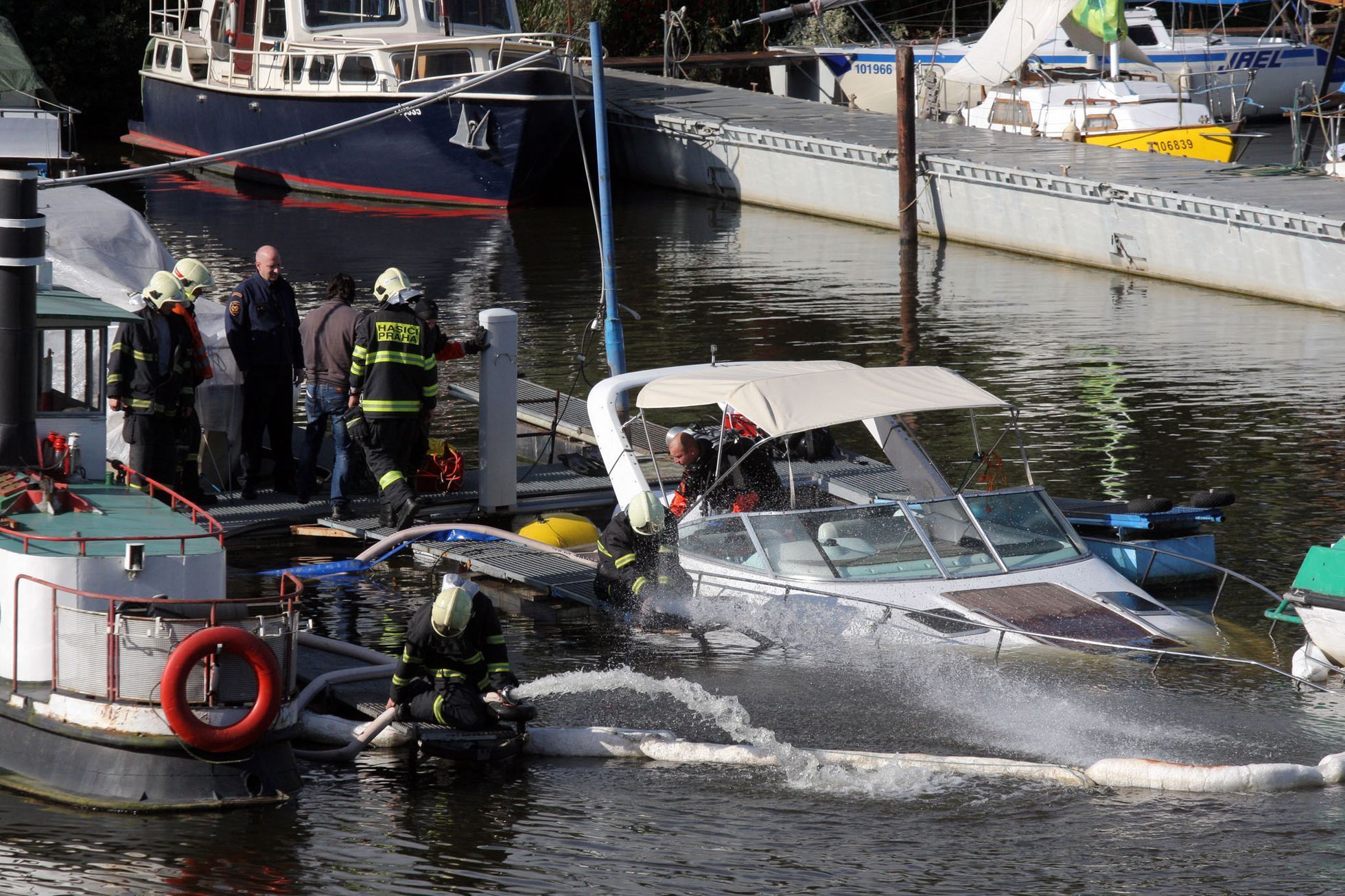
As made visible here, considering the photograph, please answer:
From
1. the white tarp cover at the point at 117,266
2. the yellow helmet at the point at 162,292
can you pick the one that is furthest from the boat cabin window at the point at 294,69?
the yellow helmet at the point at 162,292

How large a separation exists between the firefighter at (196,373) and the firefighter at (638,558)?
3464mm

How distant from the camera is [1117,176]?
86.3 feet

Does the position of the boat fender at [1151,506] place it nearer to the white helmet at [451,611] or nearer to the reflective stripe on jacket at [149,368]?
the white helmet at [451,611]

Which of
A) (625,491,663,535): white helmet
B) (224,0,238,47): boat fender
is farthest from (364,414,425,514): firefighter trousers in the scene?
(224,0,238,47): boat fender

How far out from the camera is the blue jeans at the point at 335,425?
13445 millimetres

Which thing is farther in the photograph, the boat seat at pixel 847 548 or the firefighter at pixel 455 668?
the boat seat at pixel 847 548

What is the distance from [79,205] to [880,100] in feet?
87.5

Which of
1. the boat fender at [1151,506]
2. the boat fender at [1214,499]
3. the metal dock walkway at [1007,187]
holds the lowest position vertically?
the boat fender at [1151,506]

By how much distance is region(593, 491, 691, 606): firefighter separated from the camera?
11.2 m

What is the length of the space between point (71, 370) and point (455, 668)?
11.3 ft

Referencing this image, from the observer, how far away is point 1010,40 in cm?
Result: 3123

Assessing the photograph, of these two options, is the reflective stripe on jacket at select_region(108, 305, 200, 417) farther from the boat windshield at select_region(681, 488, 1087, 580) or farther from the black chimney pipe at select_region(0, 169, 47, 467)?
the boat windshield at select_region(681, 488, 1087, 580)

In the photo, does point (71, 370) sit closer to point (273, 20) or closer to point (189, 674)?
point (189, 674)

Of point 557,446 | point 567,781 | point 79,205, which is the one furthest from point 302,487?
point 567,781
